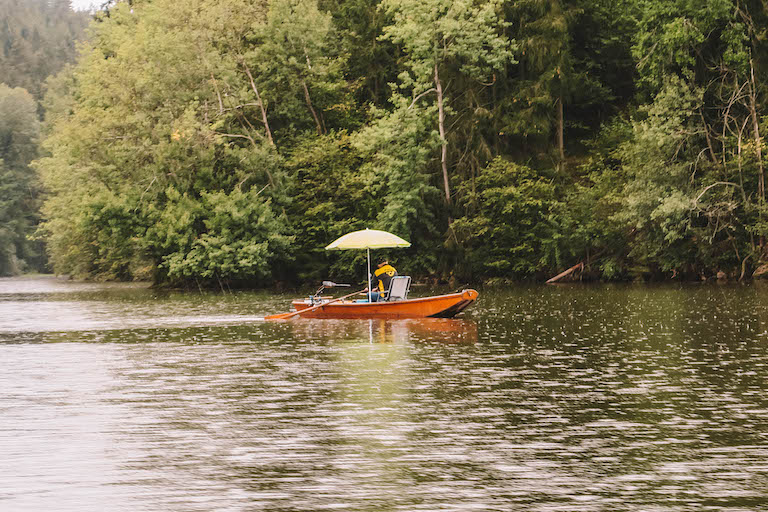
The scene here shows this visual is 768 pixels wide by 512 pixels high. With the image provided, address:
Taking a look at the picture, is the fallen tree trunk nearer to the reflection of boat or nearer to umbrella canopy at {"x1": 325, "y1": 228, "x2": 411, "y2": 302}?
umbrella canopy at {"x1": 325, "y1": 228, "x2": 411, "y2": 302}

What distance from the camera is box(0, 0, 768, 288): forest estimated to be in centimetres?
5316

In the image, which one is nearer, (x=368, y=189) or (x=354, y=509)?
(x=354, y=509)

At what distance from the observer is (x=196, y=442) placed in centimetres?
1396

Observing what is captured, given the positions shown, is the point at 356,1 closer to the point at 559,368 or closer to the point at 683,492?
the point at 559,368

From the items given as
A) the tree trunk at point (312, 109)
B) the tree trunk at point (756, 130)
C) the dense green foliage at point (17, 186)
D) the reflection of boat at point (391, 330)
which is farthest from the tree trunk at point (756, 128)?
the dense green foliage at point (17, 186)

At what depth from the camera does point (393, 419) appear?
1540 cm

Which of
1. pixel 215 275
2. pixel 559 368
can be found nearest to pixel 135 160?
pixel 215 275

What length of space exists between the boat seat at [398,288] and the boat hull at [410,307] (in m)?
0.80

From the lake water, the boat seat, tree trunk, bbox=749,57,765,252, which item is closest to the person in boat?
the boat seat

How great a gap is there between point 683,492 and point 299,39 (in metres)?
53.9

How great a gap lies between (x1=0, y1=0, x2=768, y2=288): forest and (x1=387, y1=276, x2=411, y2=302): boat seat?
828 inches

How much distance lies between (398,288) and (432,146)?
2462 cm

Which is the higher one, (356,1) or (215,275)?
(356,1)

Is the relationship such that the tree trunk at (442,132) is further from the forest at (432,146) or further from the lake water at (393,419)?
the lake water at (393,419)
